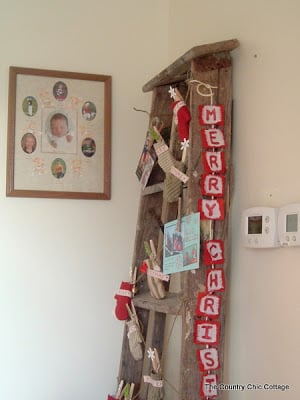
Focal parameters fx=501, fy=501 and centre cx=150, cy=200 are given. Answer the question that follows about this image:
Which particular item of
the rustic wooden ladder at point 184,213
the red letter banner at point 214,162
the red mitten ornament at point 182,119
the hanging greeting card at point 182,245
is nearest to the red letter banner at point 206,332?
the rustic wooden ladder at point 184,213

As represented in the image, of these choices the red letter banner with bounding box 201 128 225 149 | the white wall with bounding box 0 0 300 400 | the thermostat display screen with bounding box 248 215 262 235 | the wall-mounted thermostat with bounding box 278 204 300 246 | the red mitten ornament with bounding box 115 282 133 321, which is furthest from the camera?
the white wall with bounding box 0 0 300 400

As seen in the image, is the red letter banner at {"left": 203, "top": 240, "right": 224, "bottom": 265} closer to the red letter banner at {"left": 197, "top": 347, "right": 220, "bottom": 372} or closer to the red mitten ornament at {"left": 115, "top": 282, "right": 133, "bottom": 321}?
the red letter banner at {"left": 197, "top": 347, "right": 220, "bottom": 372}

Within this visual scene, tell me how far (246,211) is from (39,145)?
0.84 meters

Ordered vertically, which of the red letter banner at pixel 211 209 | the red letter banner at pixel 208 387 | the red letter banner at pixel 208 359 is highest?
the red letter banner at pixel 211 209

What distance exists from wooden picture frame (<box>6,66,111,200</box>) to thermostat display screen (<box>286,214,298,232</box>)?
854mm

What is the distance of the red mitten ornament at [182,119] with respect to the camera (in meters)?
1.37

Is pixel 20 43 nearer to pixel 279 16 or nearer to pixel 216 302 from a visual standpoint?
pixel 279 16

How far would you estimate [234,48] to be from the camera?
53.4 inches

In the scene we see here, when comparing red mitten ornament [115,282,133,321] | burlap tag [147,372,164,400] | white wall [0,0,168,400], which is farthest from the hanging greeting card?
white wall [0,0,168,400]

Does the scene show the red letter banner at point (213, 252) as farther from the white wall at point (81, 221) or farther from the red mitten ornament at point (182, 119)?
the red mitten ornament at point (182, 119)

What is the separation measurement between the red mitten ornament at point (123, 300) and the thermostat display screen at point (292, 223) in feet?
2.22

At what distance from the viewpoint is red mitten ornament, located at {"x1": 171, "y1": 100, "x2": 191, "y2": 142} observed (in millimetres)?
1374

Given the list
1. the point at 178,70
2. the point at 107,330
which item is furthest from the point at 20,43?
the point at 107,330

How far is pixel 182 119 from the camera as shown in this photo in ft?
4.52
